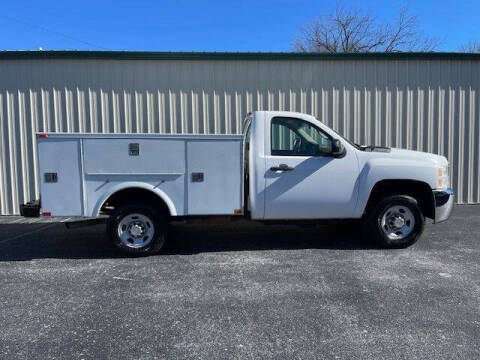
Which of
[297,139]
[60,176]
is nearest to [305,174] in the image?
[297,139]

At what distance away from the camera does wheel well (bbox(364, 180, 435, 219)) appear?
589 cm

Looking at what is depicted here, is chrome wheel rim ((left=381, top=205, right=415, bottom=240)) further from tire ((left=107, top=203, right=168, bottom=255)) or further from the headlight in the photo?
tire ((left=107, top=203, right=168, bottom=255))

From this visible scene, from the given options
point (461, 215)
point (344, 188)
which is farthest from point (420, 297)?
point (461, 215)

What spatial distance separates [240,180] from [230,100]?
13.4 ft

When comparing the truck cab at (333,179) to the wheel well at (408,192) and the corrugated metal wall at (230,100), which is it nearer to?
the wheel well at (408,192)

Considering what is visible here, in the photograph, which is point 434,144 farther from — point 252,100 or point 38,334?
point 38,334

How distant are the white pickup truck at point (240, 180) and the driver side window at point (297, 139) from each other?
15 millimetres

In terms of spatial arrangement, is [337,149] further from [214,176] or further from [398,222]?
[214,176]

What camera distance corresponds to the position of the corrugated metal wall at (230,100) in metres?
8.87

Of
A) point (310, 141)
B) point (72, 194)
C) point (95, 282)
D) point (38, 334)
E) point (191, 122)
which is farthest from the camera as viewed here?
point (191, 122)

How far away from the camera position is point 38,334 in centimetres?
334

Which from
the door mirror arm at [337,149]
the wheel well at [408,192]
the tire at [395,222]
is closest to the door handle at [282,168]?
the door mirror arm at [337,149]

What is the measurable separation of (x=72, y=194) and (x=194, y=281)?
2123 mm

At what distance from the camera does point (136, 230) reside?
217 inches
